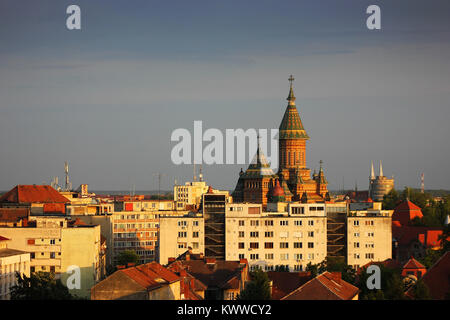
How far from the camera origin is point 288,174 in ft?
614

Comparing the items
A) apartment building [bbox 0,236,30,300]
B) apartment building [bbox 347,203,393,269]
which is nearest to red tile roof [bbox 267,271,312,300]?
apartment building [bbox 0,236,30,300]

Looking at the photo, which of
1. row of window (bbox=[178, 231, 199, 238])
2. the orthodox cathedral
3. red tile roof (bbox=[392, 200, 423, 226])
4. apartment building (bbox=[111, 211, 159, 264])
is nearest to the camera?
row of window (bbox=[178, 231, 199, 238])

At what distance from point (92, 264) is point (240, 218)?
22141 mm

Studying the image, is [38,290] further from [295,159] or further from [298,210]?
[295,159]

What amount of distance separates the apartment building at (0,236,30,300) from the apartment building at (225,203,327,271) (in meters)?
28.9

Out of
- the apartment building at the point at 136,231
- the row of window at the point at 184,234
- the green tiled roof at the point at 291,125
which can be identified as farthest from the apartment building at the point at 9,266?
the green tiled roof at the point at 291,125

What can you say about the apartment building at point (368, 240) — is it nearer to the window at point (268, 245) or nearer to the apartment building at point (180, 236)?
the window at point (268, 245)

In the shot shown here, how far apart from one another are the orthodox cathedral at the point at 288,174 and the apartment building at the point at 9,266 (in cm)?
8886

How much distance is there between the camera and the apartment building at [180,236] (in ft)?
375

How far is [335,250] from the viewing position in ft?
379

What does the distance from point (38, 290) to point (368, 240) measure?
54905 mm

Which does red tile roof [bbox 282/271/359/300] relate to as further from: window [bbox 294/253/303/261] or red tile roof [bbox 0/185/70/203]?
red tile roof [bbox 0/185/70/203]

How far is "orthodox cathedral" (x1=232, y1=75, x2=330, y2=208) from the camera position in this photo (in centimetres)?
18288

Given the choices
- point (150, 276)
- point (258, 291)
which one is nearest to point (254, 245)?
point (258, 291)
